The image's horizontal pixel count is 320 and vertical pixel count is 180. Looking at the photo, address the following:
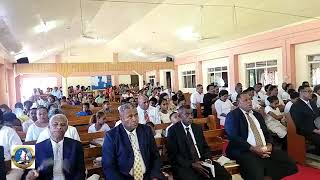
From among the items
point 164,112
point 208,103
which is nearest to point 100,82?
point 208,103

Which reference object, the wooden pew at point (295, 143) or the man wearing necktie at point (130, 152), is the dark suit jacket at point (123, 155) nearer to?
the man wearing necktie at point (130, 152)

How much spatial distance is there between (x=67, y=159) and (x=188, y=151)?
141cm

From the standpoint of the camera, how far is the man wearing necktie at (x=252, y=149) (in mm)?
3942

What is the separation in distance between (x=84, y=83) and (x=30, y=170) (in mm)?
23612

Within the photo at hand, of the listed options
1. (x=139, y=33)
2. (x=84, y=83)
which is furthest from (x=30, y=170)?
(x=84, y=83)

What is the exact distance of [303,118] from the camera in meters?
5.39

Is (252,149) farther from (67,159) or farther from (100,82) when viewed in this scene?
(100,82)

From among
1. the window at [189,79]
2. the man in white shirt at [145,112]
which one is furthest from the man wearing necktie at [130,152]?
the window at [189,79]

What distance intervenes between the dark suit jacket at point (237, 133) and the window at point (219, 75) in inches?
404

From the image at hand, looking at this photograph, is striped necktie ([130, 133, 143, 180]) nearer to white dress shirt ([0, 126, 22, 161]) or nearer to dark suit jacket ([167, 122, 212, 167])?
dark suit jacket ([167, 122, 212, 167])

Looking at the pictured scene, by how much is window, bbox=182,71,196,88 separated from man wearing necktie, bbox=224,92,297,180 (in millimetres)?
13461

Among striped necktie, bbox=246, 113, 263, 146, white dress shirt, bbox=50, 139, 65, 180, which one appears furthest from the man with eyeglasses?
white dress shirt, bbox=50, 139, 65, 180

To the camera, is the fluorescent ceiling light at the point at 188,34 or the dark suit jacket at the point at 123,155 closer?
the dark suit jacket at the point at 123,155

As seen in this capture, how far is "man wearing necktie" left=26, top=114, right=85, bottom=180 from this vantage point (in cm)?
309
